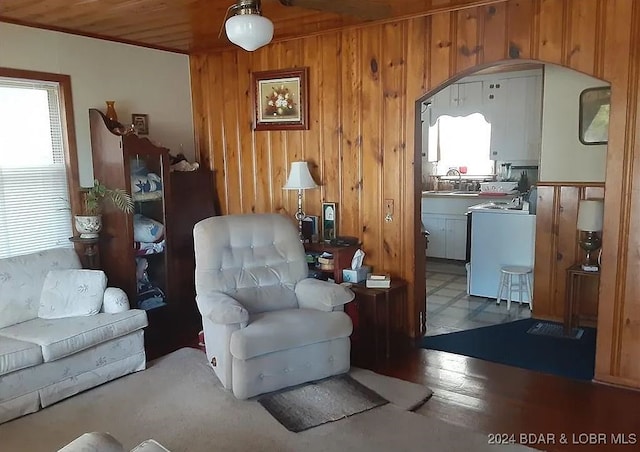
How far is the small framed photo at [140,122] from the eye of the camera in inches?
182

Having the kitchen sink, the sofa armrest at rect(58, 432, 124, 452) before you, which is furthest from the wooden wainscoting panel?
the sofa armrest at rect(58, 432, 124, 452)

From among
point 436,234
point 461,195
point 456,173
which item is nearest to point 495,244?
point 461,195

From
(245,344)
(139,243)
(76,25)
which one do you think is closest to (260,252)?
(245,344)

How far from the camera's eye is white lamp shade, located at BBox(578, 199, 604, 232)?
13.1 ft

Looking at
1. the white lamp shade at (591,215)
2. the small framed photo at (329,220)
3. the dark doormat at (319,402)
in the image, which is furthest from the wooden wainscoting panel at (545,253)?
the dark doormat at (319,402)

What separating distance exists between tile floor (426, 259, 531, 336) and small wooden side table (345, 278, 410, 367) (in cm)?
60

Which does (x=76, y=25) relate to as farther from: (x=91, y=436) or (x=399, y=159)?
(x=91, y=436)

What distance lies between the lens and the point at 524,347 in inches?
157

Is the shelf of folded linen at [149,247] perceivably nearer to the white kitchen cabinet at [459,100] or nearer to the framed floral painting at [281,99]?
the framed floral painting at [281,99]

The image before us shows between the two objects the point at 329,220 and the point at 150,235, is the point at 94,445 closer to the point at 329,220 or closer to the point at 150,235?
the point at 150,235

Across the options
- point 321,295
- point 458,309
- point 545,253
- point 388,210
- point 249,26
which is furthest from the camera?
point 458,309

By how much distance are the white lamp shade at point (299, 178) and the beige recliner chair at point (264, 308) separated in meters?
0.50

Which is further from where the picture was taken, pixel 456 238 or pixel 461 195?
pixel 456 238

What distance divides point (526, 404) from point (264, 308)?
5.60 feet
